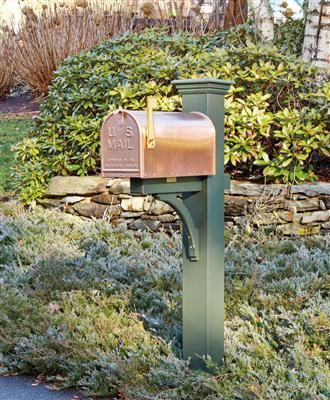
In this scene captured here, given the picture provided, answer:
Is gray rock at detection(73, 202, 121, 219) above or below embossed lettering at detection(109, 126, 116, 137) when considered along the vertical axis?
below

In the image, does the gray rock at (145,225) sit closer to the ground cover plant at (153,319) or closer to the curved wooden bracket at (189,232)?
the ground cover plant at (153,319)

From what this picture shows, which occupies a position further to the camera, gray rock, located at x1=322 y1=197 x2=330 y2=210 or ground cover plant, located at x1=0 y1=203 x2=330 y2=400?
gray rock, located at x1=322 y1=197 x2=330 y2=210

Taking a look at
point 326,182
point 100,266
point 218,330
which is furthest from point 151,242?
point 218,330

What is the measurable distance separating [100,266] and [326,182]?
2442 millimetres

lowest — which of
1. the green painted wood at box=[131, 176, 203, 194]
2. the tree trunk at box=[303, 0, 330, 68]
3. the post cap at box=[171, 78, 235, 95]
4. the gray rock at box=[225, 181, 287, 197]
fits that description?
the gray rock at box=[225, 181, 287, 197]

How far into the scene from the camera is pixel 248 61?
19.5 feet

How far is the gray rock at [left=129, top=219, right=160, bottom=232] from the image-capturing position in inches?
228

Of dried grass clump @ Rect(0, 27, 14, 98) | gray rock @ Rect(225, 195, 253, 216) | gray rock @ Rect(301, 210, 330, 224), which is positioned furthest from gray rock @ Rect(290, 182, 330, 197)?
dried grass clump @ Rect(0, 27, 14, 98)

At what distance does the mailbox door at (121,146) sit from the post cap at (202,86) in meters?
0.43

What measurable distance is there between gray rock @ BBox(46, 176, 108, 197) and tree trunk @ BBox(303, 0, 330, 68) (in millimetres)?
2400

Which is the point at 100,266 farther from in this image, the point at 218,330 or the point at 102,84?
the point at 102,84

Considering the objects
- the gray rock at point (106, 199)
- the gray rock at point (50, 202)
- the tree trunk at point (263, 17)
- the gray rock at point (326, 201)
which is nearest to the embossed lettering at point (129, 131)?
the gray rock at point (326, 201)

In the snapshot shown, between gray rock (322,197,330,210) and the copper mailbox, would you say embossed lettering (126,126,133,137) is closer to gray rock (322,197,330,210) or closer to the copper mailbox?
the copper mailbox

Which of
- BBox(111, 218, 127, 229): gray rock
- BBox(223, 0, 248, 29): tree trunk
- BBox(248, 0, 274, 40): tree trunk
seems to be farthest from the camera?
BBox(223, 0, 248, 29): tree trunk
